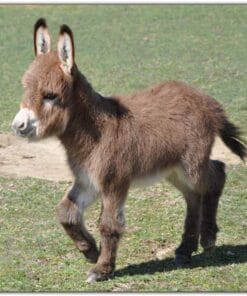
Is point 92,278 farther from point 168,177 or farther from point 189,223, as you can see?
point 168,177

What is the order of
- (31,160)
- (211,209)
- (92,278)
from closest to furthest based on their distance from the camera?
(92,278)
(211,209)
(31,160)

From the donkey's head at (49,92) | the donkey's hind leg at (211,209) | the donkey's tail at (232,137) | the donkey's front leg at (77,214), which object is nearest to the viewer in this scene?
the donkey's head at (49,92)

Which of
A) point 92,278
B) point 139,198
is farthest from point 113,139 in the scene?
point 139,198

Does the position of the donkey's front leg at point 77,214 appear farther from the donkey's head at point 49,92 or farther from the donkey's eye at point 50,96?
the donkey's eye at point 50,96

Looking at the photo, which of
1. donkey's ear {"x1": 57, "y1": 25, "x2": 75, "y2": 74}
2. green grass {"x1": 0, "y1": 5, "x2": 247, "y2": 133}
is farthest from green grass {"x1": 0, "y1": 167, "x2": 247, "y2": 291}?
green grass {"x1": 0, "y1": 5, "x2": 247, "y2": 133}

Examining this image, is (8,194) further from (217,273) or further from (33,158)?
(217,273)

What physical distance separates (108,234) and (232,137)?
62.4 inches

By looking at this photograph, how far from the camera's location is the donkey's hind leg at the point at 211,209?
654 centimetres

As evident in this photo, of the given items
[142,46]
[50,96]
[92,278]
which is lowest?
[142,46]

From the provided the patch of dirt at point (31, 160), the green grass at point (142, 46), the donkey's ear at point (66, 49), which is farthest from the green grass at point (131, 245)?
the green grass at point (142, 46)

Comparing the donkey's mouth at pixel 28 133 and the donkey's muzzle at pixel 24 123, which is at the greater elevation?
the donkey's muzzle at pixel 24 123

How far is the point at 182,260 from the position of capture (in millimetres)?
6332

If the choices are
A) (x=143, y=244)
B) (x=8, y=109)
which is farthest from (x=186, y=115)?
(x=8, y=109)

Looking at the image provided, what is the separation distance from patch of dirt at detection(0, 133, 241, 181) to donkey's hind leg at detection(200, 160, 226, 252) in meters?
2.53
